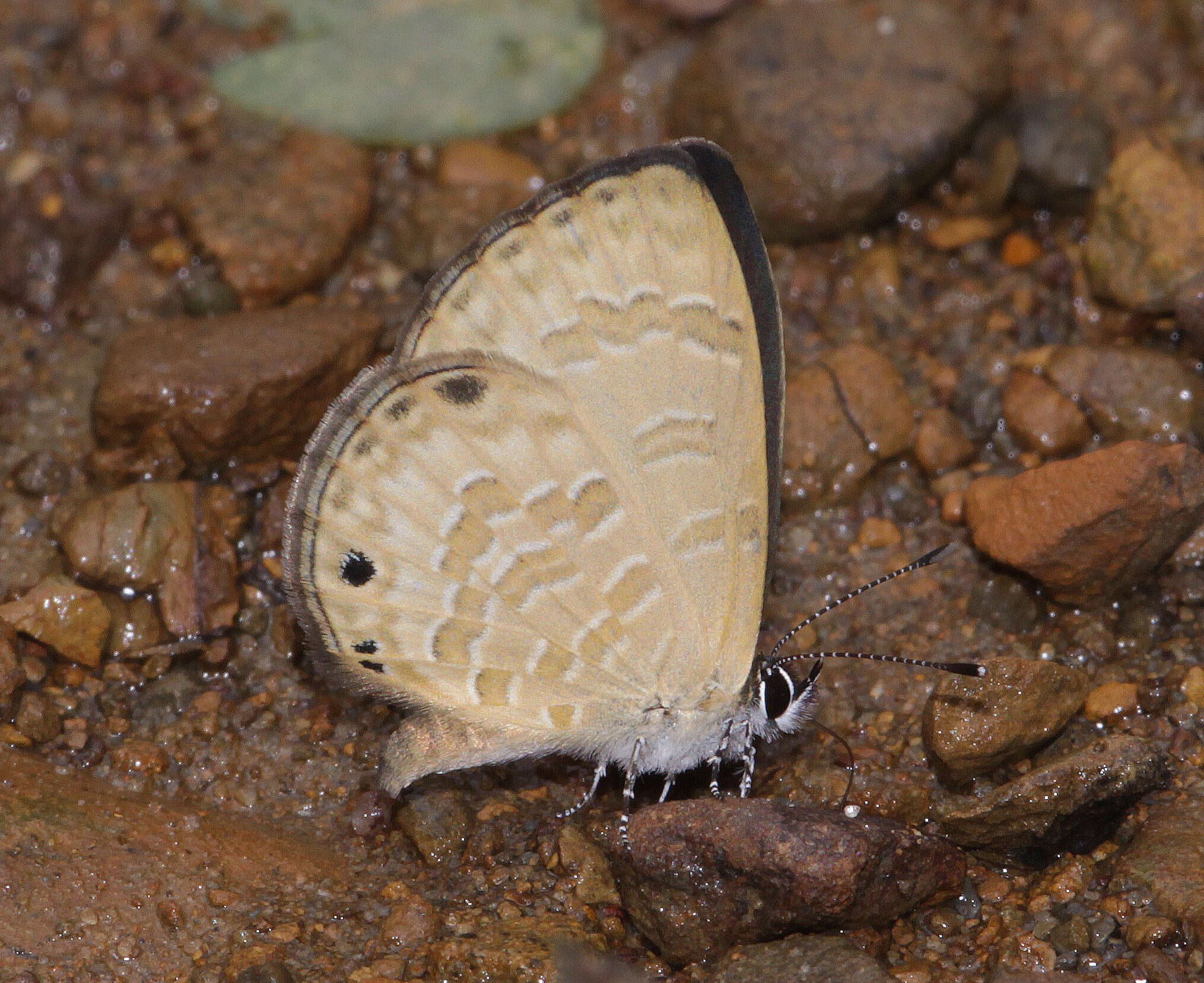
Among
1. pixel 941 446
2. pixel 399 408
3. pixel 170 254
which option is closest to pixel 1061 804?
pixel 941 446

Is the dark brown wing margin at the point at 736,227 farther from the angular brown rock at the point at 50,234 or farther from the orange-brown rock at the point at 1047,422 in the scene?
the angular brown rock at the point at 50,234

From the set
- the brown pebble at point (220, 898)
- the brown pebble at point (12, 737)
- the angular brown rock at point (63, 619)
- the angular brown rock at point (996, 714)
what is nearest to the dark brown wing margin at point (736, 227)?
the angular brown rock at point (996, 714)

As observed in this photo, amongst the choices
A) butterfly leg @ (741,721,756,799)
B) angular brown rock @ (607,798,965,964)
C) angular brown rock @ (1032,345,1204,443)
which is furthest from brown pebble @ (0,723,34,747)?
angular brown rock @ (1032,345,1204,443)

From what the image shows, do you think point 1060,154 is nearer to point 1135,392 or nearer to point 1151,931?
point 1135,392

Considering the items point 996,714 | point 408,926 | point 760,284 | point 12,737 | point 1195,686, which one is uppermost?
point 760,284

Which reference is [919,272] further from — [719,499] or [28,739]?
[28,739]

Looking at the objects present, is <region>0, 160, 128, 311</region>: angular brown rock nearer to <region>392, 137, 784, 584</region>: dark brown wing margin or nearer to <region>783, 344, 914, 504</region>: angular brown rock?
<region>392, 137, 784, 584</region>: dark brown wing margin

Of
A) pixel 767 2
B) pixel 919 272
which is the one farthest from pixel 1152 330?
pixel 767 2
